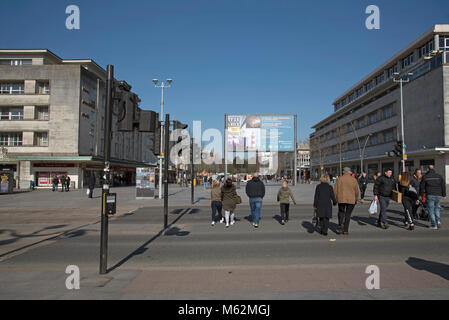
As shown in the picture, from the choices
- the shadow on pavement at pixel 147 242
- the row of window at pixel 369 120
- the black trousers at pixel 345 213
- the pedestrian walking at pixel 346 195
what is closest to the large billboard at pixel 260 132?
the shadow on pavement at pixel 147 242

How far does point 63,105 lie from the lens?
38000mm

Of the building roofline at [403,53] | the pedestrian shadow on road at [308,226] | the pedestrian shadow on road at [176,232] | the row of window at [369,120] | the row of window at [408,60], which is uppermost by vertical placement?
the building roofline at [403,53]

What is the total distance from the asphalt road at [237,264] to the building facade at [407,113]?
25.7 metres

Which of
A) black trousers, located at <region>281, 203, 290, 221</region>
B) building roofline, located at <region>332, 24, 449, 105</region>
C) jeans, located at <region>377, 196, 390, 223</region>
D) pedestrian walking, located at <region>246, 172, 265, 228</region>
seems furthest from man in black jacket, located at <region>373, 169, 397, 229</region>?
building roofline, located at <region>332, 24, 449, 105</region>

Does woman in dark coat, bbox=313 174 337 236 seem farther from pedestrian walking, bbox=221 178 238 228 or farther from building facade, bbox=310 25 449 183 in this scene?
building facade, bbox=310 25 449 183

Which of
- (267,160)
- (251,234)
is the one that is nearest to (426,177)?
(251,234)

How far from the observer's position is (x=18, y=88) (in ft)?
127

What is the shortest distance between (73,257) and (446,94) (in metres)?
42.0

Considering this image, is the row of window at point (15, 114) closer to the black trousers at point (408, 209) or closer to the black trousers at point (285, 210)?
the black trousers at point (285, 210)

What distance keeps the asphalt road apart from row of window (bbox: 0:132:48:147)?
33.7 meters

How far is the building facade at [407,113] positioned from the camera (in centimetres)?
3684

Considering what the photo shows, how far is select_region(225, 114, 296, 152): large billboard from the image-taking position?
109 ft

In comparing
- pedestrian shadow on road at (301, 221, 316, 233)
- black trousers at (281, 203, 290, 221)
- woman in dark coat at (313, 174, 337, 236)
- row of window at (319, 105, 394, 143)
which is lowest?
pedestrian shadow on road at (301, 221, 316, 233)
